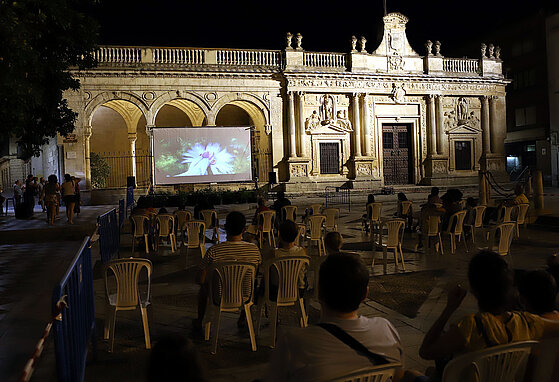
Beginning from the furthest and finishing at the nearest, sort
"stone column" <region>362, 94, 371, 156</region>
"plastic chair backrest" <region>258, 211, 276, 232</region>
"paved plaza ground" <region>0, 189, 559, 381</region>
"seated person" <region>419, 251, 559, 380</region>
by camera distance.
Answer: "stone column" <region>362, 94, 371, 156</region>, "plastic chair backrest" <region>258, 211, 276, 232</region>, "paved plaza ground" <region>0, 189, 559, 381</region>, "seated person" <region>419, 251, 559, 380</region>

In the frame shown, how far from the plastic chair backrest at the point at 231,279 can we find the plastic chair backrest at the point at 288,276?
276 millimetres

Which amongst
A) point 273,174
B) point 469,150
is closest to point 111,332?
point 273,174

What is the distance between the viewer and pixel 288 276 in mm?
4504

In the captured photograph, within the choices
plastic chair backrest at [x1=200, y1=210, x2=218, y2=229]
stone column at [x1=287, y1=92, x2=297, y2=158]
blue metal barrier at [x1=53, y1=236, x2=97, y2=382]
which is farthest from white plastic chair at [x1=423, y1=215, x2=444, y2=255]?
stone column at [x1=287, y1=92, x2=297, y2=158]

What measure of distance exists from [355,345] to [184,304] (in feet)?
13.7

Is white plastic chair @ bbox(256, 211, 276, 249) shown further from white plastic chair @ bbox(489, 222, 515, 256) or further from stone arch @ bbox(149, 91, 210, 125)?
stone arch @ bbox(149, 91, 210, 125)

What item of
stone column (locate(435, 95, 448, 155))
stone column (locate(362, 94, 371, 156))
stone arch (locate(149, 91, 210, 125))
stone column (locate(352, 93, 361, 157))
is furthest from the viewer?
stone column (locate(435, 95, 448, 155))

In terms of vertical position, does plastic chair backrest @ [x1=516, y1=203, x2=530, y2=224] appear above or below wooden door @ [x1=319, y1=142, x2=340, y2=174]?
below

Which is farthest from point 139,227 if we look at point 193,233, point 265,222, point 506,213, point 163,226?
point 506,213

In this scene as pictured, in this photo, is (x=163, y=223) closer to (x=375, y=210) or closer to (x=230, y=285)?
(x=375, y=210)

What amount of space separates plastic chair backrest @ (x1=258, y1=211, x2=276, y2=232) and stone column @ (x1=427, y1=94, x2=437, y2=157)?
61.4 ft

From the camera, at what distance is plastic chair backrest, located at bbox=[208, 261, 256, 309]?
425cm

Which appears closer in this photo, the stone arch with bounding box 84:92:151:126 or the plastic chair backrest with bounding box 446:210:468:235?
the plastic chair backrest with bounding box 446:210:468:235

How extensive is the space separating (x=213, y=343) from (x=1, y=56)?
6075mm
